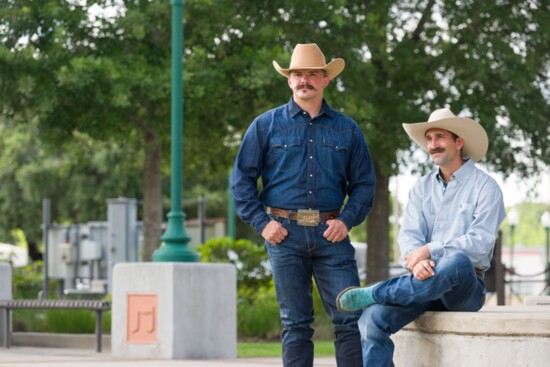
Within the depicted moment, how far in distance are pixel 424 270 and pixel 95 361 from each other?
6413mm

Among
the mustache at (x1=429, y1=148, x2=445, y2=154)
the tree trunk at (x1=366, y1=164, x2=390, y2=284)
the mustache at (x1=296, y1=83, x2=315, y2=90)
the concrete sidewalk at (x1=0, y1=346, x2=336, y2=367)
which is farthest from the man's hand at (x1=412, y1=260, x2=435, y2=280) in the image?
the tree trunk at (x1=366, y1=164, x2=390, y2=284)

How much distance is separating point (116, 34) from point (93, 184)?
90.8 ft

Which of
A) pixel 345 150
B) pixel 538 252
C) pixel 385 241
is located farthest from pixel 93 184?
pixel 538 252

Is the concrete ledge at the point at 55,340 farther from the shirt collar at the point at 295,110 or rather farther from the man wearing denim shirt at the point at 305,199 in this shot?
the shirt collar at the point at 295,110

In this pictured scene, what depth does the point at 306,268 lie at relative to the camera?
23.7 ft

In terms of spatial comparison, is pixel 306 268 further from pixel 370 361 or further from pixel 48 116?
pixel 48 116

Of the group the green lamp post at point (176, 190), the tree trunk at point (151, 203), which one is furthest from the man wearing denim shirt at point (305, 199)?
the tree trunk at point (151, 203)

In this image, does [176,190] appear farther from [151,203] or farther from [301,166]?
[301,166]

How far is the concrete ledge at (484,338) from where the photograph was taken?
21.0ft

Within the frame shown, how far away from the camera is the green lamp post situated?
13859 millimetres

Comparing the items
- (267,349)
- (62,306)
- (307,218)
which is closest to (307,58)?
(307,218)

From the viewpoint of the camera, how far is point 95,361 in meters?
12.4

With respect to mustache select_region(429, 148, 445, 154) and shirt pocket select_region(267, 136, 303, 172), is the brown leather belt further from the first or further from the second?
mustache select_region(429, 148, 445, 154)

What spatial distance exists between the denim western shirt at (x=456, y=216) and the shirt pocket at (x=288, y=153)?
0.65m
